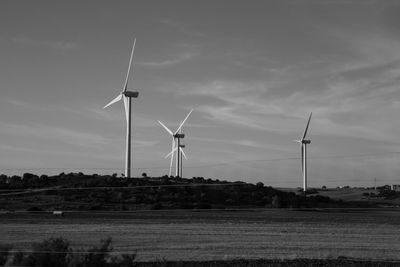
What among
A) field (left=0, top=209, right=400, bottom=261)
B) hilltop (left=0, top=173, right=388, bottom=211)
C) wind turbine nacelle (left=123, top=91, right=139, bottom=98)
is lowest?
field (left=0, top=209, right=400, bottom=261)

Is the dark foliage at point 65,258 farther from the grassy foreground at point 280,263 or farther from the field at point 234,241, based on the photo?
the field at point 234,241

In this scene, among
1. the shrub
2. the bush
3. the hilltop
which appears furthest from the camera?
the hilltop

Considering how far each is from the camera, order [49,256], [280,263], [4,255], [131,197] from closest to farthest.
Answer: [49,256]
[4,255]
[280,263]
[131,197]

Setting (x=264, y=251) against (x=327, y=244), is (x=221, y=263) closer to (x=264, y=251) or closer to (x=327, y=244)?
(x=264, y=251)

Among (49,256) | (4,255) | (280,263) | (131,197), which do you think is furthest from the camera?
Result: (131,197)

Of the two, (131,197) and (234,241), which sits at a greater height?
(131,197)

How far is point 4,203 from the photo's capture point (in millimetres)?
81625

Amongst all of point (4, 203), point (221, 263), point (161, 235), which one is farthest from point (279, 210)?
point (221, 263)

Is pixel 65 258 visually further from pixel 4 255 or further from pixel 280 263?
pixel 280 263

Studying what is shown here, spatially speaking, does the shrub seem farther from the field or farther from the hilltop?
the hilltop

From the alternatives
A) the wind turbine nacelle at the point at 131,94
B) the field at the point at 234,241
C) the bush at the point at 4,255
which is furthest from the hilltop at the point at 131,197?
the bush at the point at 4,255

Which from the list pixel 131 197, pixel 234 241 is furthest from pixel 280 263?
pixel 131 197

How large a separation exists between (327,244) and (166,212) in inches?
1590

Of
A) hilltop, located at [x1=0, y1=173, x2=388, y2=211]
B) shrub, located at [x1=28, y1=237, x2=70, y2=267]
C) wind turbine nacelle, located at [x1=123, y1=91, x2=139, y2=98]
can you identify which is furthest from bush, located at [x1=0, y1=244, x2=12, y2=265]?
wind turbine nacelle, located at [x1=123, y1=91, x2=139, y2=98]
